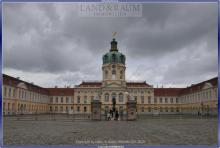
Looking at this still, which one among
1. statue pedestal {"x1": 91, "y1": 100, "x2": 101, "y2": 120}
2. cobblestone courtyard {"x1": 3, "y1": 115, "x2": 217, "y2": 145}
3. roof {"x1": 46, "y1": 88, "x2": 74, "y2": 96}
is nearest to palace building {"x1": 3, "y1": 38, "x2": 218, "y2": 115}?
roof {"x1": 46, "y1": 88, "x2": 74, "y2": 96}

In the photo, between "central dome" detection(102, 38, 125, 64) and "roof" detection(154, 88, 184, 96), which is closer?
"central dome" detection(102, 38, 125, 64)

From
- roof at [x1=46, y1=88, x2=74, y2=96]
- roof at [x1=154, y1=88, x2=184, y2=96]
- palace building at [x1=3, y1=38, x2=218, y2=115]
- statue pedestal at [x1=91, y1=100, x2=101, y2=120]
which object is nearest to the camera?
statue pedestal at [x1=91, y1=100, x2=101, y2=120]

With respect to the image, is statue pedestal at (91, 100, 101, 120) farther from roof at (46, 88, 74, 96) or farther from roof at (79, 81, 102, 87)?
roof at (46, 88, 74, 96)

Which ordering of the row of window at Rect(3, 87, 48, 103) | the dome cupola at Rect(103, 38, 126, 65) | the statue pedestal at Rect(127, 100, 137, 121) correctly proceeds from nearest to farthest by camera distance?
1. the statue pedestal at Rect(127, 100, 137, 121)
2. the row of window at Rect(3, 87, 48, 103)
3. the dome cupola at Rect(103, 38, 126, 65)

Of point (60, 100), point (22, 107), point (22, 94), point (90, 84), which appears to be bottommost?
point (22, 107)

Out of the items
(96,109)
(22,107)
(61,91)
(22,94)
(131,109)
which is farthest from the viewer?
(61,91)

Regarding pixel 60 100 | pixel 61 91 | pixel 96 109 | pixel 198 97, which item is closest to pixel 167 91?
pixel 198 97

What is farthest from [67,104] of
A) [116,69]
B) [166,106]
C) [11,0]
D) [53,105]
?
[11,0]

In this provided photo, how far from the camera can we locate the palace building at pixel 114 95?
2773 inches

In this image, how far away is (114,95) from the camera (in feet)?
285

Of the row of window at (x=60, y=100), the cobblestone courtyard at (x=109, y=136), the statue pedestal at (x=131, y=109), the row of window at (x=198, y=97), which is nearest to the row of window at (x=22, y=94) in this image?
the row of window at (x=60, y=100)

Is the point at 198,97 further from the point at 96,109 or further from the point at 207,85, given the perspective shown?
the point at 96,109

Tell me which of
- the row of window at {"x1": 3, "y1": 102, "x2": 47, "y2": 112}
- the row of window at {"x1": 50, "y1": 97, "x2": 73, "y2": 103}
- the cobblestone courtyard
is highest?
the row of window at {"x1": 50, "y1": 97, "x2": 73, "y2": 103}

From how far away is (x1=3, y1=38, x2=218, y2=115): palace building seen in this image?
70.4m
